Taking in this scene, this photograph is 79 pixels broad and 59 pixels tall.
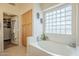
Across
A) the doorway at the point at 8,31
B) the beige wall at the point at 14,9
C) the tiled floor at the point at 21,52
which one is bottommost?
the tiled floor at the point at 21,52

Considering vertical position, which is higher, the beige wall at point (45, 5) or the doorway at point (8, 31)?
the beige wall at point (45, 5)

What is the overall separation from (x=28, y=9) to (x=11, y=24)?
0.25 meters

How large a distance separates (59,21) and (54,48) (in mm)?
313

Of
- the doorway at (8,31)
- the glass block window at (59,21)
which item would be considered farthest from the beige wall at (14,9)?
the glass block window at (59,21)

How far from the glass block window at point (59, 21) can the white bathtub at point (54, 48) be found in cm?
14

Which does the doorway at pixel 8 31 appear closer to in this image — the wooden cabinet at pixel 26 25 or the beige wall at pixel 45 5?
the wooden cabinet at pixel 26 25

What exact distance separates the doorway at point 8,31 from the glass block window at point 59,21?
0.39 meters

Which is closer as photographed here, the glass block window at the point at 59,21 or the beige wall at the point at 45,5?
the beige wall at the point at 45,5

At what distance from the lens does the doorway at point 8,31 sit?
130 cm

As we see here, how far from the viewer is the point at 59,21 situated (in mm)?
1363

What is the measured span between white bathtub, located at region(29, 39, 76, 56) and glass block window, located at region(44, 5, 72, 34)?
0.14m

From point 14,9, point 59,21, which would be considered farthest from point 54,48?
point 14,9

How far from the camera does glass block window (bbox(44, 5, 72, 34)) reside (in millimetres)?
1353

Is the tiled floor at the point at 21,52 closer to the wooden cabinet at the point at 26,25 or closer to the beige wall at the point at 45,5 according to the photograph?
the wooden cabinet at the point at 26,25
